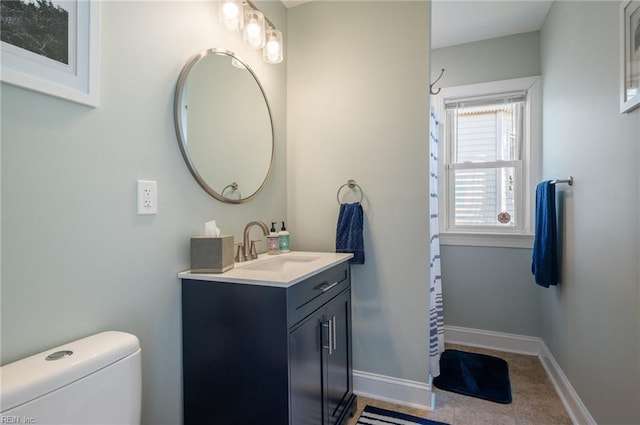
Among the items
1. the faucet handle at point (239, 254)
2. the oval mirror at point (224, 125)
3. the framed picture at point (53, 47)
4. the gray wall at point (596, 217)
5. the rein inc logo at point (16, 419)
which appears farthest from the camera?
the faucet handle at point (239, 254)

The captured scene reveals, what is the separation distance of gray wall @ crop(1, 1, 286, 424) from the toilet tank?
4.3 inches

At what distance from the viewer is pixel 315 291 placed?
138cm

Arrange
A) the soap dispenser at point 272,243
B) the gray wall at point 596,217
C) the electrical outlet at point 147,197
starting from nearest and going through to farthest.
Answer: the electrical outlet at point 147,197
the gray wall at point 596,217
the soap dispenser at point 272,243

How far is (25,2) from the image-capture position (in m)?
0.80

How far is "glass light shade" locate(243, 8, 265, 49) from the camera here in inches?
62.2

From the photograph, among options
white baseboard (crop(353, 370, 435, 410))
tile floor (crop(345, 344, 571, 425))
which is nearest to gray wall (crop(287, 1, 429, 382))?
white baseboard (crop(353, 370, 435, 410))

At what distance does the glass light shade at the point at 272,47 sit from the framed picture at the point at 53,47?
3.01 ft

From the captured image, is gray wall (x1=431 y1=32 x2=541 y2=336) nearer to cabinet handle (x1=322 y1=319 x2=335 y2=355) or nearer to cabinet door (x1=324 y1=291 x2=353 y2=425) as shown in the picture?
cabinet door (x1=324 y1=291 x2=353 y2=425)

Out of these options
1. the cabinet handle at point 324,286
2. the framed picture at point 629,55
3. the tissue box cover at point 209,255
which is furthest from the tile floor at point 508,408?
the framed picture at point 629,55

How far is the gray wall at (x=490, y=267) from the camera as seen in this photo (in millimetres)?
2547

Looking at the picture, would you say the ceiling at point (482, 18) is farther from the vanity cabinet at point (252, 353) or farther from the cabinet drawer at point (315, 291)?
the vanity cabinet at point (252, 353)

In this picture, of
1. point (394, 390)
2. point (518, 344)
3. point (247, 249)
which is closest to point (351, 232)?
point (247, 249)

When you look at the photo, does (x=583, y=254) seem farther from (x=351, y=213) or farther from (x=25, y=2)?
(x=25, y=2)

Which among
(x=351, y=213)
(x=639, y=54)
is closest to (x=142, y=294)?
(x=351, y=213)
